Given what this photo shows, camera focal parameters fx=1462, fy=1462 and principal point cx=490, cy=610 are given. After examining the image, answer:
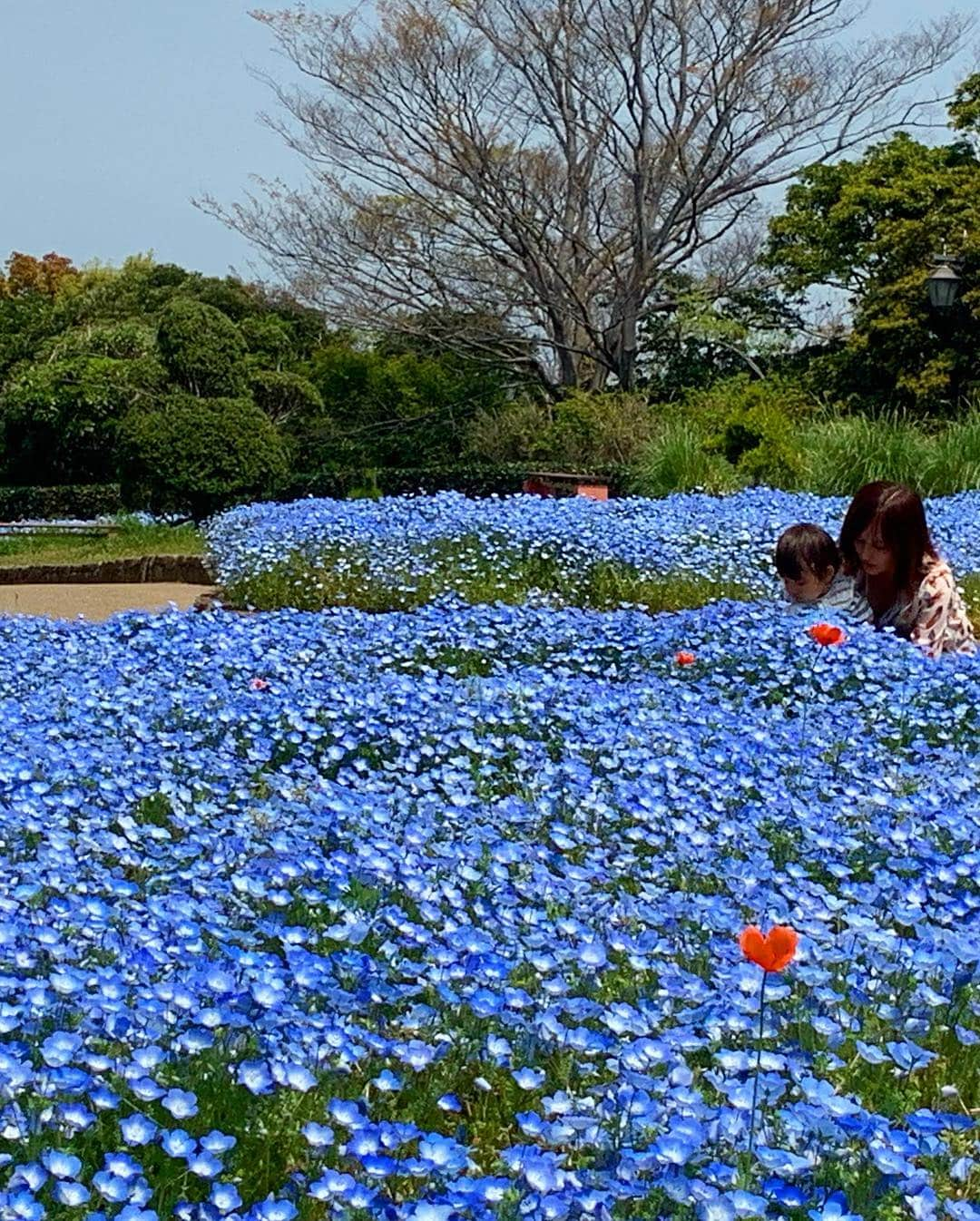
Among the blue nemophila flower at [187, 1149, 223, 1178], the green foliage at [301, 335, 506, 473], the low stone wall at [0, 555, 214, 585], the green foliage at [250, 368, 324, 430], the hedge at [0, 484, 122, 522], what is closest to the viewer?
the blue nemophila flower at [187, 1149, 223, 1178]

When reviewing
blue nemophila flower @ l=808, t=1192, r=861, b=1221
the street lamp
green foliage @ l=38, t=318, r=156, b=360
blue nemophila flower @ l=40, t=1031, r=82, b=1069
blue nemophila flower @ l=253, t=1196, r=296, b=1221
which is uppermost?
green foliage @ l=38, t=318, r=156, b=360

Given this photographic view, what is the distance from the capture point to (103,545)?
13305mm

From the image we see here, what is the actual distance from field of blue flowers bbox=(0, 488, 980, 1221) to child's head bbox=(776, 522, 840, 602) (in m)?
0.96

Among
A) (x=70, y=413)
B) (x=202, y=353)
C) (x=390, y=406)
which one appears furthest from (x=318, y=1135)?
(x=390, y=406)

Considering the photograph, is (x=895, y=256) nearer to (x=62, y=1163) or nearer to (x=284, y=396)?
(x=284, y=396)

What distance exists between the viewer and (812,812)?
3078 millimetres

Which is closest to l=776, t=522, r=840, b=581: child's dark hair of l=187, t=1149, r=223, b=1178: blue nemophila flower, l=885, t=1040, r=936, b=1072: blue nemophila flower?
l=885, t=1040, r=936, b=1072: blue nemophila flower

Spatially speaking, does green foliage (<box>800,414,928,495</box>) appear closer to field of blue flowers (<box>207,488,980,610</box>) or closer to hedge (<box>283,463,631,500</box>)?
field of blue flowers (<box>207,488,980,610</box>)

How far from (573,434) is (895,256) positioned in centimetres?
622

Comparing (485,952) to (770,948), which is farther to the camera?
(485,952)

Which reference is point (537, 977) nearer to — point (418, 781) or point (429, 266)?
point (418, 781)

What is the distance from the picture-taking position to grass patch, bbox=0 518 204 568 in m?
12.3

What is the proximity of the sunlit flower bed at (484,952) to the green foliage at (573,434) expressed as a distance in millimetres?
10794

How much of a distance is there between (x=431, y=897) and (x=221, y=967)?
47 cm
